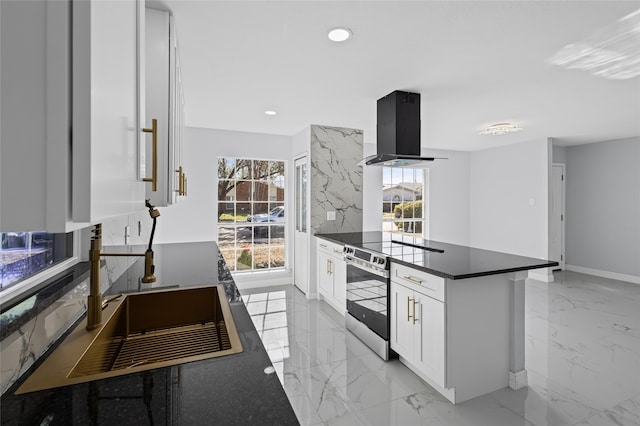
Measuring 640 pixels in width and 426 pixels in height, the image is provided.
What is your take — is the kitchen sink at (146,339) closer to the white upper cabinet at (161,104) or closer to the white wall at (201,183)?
the white upper cabinet at (161,104)

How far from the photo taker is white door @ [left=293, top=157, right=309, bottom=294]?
4602 mm

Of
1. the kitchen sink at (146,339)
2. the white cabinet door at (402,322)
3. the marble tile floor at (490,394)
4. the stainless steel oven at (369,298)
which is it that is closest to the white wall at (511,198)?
the marble tile floor at (490,394)

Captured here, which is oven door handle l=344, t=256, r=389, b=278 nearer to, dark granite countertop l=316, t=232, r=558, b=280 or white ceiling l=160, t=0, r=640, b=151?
dark granite countertop l=316, t=232, r=558, b=280

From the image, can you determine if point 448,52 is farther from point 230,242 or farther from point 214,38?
point 230,242

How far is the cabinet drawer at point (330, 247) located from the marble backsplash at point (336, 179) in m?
0.25

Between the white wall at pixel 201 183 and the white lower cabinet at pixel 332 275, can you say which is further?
the white wall at pixel 201 183

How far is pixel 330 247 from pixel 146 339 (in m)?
2.75

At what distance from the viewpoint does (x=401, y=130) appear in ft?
10.1

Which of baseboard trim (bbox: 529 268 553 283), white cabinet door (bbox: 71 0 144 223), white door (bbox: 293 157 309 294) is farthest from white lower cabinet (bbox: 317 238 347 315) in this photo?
baseboard trim (bbox: 529 268 553 283)

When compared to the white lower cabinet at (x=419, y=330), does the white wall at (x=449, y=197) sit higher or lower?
higher

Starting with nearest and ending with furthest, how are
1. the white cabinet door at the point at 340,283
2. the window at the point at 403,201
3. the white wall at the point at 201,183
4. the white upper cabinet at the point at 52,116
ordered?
1. the white upper cabinet at the point at 52,116
2. the white cabinet door at the point at 340,283
3. the white wall at the point at 201,183
4. the window at the point at 403,201

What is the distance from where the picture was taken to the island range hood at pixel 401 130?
9.99 feet

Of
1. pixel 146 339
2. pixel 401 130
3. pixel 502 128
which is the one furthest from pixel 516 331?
pixel 502 128

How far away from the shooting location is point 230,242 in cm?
499
